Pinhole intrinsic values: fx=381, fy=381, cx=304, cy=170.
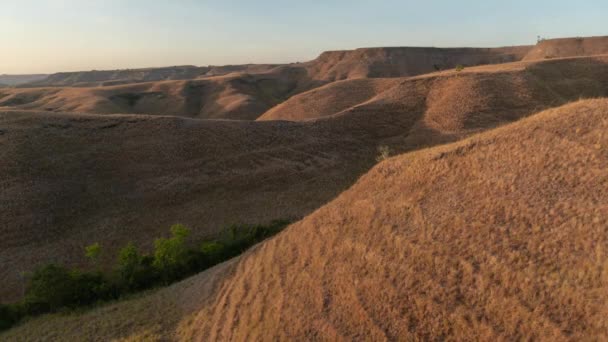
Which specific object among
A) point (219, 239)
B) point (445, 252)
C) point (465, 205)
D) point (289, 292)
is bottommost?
point (219, 239)

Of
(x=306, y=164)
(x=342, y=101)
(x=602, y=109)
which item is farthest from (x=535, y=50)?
(x=602, y=109)

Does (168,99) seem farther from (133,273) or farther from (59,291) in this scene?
(59,291)

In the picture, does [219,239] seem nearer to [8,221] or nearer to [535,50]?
[8,221]

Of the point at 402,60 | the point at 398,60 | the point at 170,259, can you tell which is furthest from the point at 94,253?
the point at 402,60

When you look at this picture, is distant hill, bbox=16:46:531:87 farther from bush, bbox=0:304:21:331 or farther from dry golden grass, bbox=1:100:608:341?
bush, bbox=0:304:21:331

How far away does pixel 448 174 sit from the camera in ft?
52.4

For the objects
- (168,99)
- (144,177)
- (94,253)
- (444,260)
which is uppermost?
(168,99)

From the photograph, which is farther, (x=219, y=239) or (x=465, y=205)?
(x=219, y=239)

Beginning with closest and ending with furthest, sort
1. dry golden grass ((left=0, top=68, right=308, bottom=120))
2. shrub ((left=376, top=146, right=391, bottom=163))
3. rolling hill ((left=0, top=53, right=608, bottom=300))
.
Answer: shrub ((left=376, top=146, right=391, bottom=163))
rolling hill ((left=0, top=53, right=608, bottom=300))
dry golden grass ((left=0, top=68, right=308, bottom=120))

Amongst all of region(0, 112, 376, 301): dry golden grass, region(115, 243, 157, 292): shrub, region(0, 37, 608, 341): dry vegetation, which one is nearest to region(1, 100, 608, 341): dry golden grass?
region(0, 37, 608, 341): dry vegetation

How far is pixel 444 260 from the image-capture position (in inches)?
470

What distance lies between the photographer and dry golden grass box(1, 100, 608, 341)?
9922 mm

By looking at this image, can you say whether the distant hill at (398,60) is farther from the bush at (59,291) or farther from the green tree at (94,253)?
the bush at (59,291)

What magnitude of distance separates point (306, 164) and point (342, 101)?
3439cm
